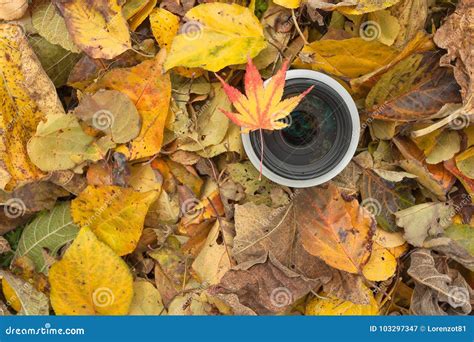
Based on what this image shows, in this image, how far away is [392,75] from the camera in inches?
40.3

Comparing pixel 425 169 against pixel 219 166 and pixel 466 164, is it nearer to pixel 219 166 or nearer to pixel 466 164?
pixel 466 164

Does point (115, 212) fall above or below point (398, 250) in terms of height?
above

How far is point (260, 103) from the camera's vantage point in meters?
0.97

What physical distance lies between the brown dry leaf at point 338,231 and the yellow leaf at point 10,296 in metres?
0.48

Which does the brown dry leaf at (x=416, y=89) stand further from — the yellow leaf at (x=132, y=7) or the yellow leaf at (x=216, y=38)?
the yellow leaf at (x=132, y=7)

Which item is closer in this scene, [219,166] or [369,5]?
[369,5]

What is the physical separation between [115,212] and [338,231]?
1.16 ft

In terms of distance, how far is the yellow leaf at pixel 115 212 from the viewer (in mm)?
1026

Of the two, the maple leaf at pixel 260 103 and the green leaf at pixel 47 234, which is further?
the green leaf at pixel 47 234

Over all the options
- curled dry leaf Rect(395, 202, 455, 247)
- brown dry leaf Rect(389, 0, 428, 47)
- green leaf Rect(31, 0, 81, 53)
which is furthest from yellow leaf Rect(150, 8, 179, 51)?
curled dry leaf Rect(395, 202, 455, 247)

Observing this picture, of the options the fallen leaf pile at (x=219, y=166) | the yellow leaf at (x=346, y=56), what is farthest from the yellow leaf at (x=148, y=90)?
the yellow leaf at (x=346, y=56)

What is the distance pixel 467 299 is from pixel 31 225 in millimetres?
725

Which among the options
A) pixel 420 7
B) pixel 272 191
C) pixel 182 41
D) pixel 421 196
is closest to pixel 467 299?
pixel 421 196

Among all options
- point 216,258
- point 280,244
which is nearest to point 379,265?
point 280,244
